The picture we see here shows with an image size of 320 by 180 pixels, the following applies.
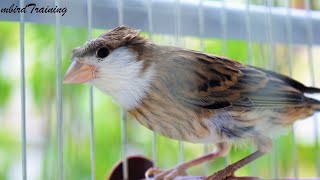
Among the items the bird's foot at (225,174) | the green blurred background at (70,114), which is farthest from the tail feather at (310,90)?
the bird's foot at (225,174)

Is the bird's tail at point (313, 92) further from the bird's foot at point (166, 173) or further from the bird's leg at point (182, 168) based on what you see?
the bird's foot at point (166, 173)

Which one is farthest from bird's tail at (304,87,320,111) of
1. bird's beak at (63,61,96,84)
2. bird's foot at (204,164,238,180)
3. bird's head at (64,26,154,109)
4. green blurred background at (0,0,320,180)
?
bird's beak at (63,61,96,84)

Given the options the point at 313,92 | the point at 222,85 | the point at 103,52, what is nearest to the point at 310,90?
the point at 313,92

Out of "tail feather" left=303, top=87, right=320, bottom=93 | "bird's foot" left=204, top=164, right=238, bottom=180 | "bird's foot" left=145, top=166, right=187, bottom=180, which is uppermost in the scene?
"tail feather" left=303, top=87, right=320, bottom=93

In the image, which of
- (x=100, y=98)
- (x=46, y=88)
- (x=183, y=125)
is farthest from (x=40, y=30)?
(x=183, y=125)

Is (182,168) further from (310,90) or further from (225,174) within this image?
(310,90)

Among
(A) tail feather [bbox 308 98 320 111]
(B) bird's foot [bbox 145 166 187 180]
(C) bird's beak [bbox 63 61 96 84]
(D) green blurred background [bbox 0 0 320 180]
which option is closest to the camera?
(C) bird's beak [bbox 63 61 96 84]

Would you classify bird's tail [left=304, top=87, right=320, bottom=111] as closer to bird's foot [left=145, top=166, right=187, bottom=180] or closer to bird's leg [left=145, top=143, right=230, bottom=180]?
bird's leg [left=145, top=143, right=230, bottom=180]
